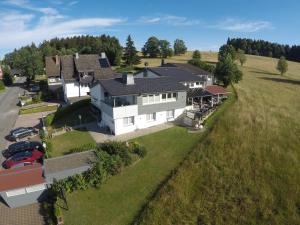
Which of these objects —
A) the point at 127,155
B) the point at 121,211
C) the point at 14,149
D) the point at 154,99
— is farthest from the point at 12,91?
the point at 121,211

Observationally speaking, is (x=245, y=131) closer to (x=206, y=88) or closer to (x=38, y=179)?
(x=206, y=88)


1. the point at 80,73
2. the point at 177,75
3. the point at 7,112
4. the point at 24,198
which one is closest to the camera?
the point at 24,198

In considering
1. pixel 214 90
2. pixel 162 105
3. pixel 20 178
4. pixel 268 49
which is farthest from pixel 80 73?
pixel 268 49

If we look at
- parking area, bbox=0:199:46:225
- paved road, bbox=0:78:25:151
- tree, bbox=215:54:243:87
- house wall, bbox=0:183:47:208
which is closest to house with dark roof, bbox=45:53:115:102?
paved road, bbox=0:78:25:151

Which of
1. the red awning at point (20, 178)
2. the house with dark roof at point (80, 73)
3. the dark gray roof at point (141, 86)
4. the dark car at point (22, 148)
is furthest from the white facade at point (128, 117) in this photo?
the house with dark roof at point (80, 73)

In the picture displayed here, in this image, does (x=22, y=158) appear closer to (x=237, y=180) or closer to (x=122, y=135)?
(x=122, y=135)

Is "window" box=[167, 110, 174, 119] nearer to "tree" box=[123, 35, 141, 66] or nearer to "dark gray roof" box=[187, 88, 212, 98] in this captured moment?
"dark gray roof" box=[187, 88, 212, 98]

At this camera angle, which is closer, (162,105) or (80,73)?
(162,105)
